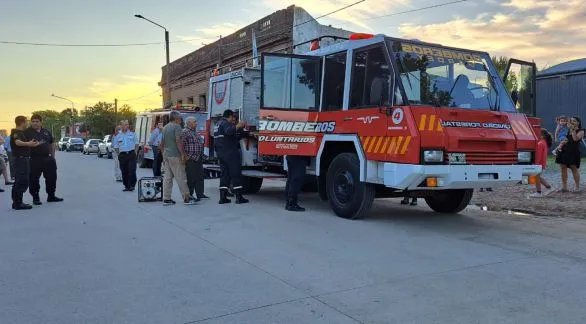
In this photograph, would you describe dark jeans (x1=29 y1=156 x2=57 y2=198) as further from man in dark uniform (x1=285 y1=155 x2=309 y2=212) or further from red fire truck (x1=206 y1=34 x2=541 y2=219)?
man in dark uniform (x1=285 y1=155 x2=309 y2=212)

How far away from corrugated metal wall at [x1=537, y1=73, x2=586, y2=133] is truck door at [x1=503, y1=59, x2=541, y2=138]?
56.9 ft

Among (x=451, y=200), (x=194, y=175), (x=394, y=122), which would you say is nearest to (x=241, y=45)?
(x=194, y=175)

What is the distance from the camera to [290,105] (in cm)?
904

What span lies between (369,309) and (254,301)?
956mm

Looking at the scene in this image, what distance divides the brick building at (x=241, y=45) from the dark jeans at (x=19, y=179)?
32.6 feet

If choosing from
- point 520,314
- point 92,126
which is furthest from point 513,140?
point 92,126

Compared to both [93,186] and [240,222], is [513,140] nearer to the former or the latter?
[240,222]

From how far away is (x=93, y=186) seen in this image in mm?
14016

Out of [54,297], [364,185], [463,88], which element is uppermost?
[463,88]

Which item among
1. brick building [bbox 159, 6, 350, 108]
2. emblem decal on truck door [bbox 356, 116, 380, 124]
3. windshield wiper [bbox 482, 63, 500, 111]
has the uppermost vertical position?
brick building [bbox 159, 6, 350, 108]

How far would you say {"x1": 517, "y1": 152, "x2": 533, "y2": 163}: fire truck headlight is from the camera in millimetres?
7449

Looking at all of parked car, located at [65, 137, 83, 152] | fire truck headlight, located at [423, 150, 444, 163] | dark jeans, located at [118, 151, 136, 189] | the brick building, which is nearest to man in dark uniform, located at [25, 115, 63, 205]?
dark jeans, located at [118, 151, 136, 189]

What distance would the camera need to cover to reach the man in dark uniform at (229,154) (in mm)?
10141

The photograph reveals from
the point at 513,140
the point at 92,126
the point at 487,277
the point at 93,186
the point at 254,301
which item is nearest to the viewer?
the point at 254,301
